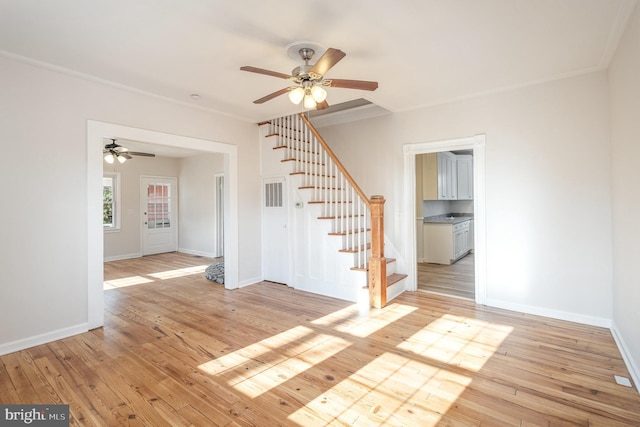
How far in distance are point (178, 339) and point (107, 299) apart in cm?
210

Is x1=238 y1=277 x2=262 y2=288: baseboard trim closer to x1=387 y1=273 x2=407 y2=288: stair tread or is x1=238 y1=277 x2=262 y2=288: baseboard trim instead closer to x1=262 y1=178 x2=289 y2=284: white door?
x1=262 y1=178 x2=289 y2=284: white door

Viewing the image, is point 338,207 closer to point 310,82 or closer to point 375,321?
point 375,321

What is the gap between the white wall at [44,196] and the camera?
2.93 metres

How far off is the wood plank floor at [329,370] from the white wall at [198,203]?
444cm

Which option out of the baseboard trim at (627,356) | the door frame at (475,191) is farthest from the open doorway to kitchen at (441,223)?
the baseboard trim at (627,356)

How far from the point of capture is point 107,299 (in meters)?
4.51

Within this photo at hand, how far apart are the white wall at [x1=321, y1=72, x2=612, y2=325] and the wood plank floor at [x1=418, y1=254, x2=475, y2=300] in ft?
2.45

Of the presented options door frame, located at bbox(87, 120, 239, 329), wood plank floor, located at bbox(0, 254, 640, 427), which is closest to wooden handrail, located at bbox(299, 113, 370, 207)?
wood plank floor, located at bbox(0, 254, 640, 427)

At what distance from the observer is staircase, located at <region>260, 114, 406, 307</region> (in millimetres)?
4145

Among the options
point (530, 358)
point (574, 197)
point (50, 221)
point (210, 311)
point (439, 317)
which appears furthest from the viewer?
point (210, 311)

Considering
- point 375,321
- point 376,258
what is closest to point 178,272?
point 376,258

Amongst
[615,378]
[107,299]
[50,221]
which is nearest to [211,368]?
[50,221]

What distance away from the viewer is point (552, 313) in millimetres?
3650

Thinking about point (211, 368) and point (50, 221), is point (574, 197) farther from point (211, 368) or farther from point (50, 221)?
point (50, 221)
